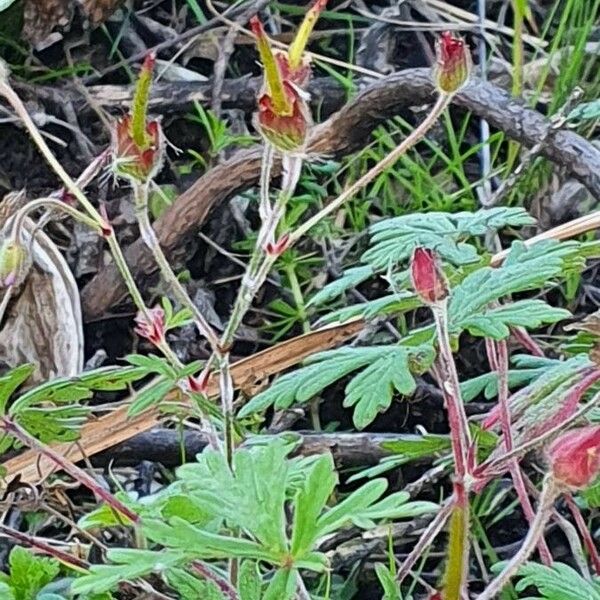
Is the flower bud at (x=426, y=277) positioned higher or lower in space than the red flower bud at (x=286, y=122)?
lower

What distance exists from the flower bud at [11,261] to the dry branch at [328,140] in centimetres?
66

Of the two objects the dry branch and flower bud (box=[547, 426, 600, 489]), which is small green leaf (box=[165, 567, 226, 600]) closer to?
flower bud (box=[547, 426, 600, 489])

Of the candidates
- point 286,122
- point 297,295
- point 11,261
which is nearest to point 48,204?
point 11,261

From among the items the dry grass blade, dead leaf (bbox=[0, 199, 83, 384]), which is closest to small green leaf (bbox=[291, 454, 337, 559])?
the dry grass blade

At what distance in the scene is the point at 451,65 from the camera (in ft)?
3.16

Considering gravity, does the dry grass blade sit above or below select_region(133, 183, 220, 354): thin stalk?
below

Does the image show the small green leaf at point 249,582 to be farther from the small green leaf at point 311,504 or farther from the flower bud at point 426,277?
the flower bud at point 426,277

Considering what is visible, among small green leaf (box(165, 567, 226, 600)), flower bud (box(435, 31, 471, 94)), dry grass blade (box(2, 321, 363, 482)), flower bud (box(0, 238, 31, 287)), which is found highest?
flower bud (box(435, 31, 471, 94))

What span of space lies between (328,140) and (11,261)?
2.72 feet

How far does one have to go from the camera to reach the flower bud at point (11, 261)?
107 cm

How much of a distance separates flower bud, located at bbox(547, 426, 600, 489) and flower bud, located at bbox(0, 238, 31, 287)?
54cm

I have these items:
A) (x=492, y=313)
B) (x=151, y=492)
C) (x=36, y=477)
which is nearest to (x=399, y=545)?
(x=151, y=492)

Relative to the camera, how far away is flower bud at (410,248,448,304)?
86cm

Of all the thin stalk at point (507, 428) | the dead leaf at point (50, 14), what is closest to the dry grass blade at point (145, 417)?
the thin stalk at point (507, 428)
